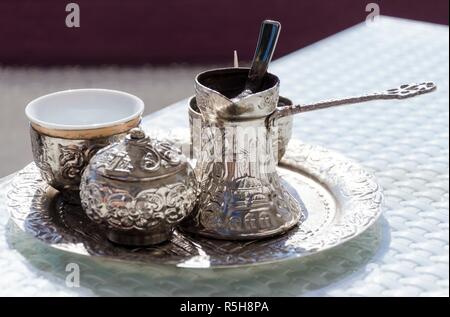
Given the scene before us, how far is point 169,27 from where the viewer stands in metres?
2.55

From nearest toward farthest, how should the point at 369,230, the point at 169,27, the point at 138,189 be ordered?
the point at 138,189, the point at 369,230, the point at 169,27

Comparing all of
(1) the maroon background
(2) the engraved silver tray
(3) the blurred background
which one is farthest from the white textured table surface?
(1) the maroon background

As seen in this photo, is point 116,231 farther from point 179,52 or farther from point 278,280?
point 179,52

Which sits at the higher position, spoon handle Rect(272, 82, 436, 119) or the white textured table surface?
spoon handle Rect(272, 82, 436, 119)

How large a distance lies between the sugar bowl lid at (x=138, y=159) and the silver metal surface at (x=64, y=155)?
5 centimetres

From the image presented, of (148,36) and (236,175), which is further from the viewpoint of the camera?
(148,36)

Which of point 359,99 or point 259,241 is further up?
point 359,99

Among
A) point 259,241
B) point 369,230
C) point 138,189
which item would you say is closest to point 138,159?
point 138,189

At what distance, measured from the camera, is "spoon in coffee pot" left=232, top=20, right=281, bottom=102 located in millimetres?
682

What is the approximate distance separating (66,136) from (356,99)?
0.82 feet

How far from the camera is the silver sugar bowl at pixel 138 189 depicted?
24.3 inches

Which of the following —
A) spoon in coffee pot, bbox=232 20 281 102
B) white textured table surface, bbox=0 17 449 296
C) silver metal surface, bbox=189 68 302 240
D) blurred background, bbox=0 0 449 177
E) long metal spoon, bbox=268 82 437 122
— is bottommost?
blurred background, bbox=0 0 449 177

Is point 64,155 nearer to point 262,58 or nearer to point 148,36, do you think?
point 262,58

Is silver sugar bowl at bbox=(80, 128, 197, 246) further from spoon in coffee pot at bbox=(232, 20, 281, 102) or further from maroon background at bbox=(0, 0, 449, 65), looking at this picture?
maroon background at bbox=(0, 0, 449, 65)
